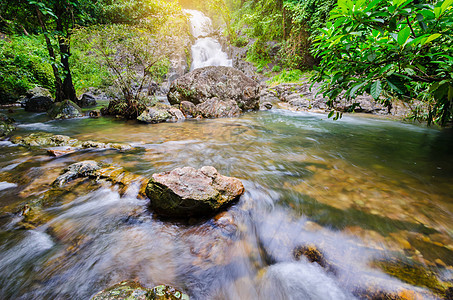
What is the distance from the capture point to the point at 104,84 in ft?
22.5

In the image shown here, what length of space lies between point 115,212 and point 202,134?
337 cm

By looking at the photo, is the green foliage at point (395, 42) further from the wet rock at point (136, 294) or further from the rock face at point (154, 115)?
the rock face at point (154, 115)

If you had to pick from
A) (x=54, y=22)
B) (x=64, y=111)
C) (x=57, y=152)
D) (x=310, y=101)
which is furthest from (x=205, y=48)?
(x=57, y=152)

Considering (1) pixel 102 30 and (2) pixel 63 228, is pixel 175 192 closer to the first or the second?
(2) pixel 63 228

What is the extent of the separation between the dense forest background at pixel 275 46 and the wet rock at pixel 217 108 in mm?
2133

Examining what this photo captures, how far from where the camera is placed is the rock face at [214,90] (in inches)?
315

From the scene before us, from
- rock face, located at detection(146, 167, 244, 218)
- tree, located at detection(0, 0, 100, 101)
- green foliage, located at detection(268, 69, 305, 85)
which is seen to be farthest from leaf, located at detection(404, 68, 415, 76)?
green foliage, located at detection(268, 69, 305, 85)

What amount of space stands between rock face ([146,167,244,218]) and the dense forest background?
1612 mm

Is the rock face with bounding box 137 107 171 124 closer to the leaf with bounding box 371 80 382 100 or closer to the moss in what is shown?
the leaf with bounding box 371 80 382 100

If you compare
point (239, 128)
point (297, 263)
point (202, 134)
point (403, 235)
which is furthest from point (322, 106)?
point (297, 263)

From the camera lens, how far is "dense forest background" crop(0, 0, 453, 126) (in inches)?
59.4

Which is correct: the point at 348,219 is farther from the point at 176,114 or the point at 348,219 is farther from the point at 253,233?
the point at 176,114

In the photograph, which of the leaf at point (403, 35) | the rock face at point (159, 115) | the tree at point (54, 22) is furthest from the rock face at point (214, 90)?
the leaf at point (403, 35)

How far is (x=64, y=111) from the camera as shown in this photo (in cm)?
744
